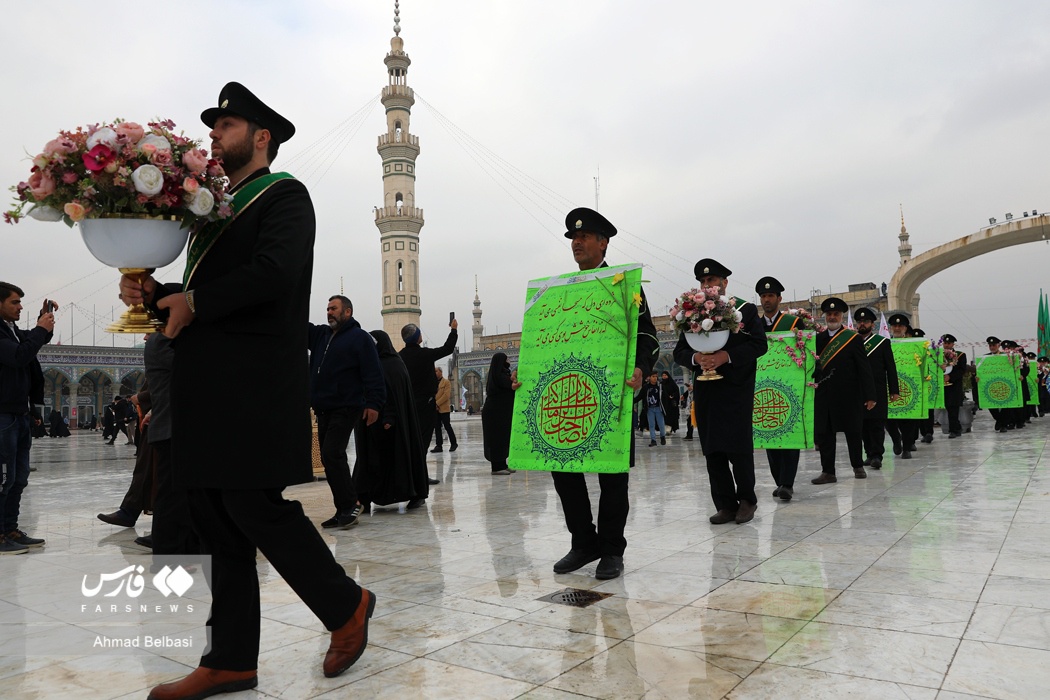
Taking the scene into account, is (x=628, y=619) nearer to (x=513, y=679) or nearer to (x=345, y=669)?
(x=513, y=679)

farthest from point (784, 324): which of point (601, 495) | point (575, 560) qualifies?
point (575, 560)

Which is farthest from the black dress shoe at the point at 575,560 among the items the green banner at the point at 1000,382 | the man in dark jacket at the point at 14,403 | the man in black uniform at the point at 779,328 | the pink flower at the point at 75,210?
the green banner at the point at 1000,382

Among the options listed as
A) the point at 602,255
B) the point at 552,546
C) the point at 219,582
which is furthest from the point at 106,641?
the point at 602,255

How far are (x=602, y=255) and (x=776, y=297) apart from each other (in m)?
2.65

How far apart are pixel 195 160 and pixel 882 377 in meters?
8.00

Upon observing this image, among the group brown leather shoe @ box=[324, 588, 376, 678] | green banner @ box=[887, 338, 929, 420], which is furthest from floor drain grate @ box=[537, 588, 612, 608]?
green banner @ box=[887, 338, 929, 420]

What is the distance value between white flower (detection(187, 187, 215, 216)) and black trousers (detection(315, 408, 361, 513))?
3.23 metres

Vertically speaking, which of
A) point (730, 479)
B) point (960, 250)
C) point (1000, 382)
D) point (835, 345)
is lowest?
point (730, 479)

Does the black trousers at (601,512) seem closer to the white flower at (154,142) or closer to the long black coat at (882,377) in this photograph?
the white flower at (154,142)

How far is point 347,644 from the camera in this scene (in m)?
2.23

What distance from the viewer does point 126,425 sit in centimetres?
2052

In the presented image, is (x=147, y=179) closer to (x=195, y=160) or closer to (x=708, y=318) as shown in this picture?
(x=195, y=160)

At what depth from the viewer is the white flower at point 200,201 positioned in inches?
80.5

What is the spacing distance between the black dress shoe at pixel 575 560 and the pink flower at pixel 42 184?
98.9 inches
